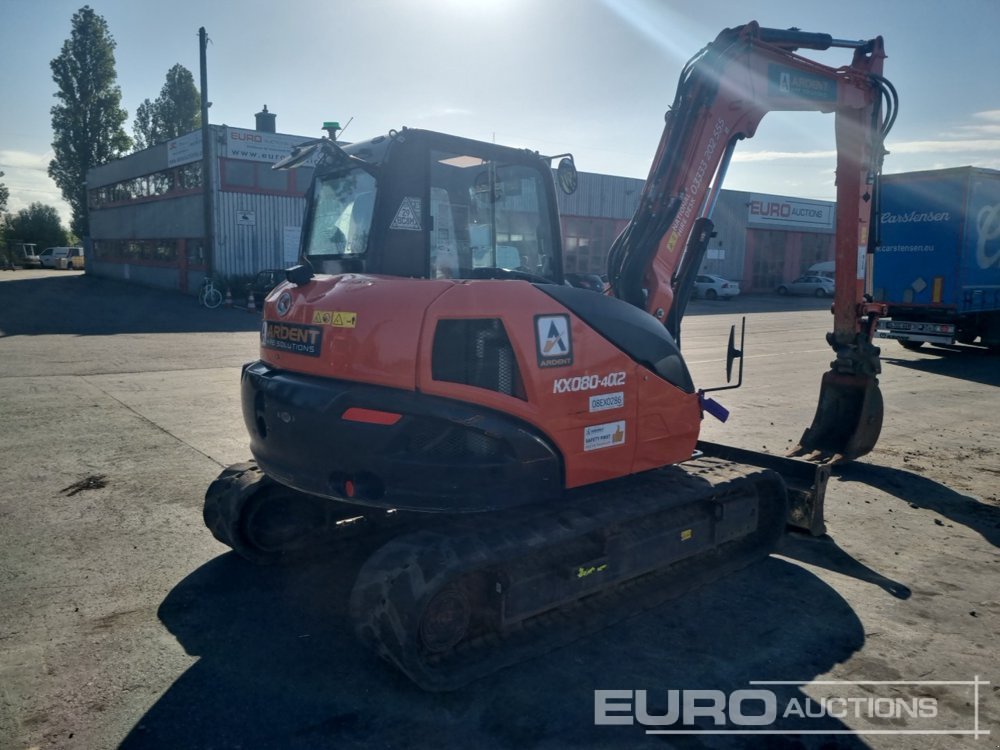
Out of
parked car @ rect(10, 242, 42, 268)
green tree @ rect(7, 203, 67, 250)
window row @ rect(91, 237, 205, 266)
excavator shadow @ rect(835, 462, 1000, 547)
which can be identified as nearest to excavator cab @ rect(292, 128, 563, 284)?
excavator shadow @ rect(835, 462, 1000, 547)

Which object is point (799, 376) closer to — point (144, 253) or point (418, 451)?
point (418, 451)

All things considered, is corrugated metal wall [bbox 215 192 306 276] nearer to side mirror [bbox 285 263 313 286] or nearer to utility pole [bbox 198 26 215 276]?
utility pole [bbox 198 26 215 276]

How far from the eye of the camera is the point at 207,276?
29359mm

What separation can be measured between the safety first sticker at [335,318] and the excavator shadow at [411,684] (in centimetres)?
177

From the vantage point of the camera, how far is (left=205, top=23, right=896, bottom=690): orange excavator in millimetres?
3947

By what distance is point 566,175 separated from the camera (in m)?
5.04

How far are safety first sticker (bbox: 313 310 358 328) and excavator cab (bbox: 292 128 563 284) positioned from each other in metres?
0.38

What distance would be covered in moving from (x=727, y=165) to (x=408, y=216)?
3.06 metres

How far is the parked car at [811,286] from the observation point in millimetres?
43906

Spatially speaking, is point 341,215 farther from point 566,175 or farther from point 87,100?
point 87,100

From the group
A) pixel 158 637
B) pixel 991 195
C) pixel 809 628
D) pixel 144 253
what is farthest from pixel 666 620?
pixel 144 253

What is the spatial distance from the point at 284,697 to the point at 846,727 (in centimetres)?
268

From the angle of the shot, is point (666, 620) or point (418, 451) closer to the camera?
point (418, 451)

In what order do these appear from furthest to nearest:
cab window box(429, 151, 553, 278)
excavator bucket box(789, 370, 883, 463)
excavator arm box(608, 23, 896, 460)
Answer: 1. excavator bucket box(789, 370, 883, 463)
2. excavator arm box(608, 23, 896, 460)
3. cab window box(429, 151, 553, 278)
